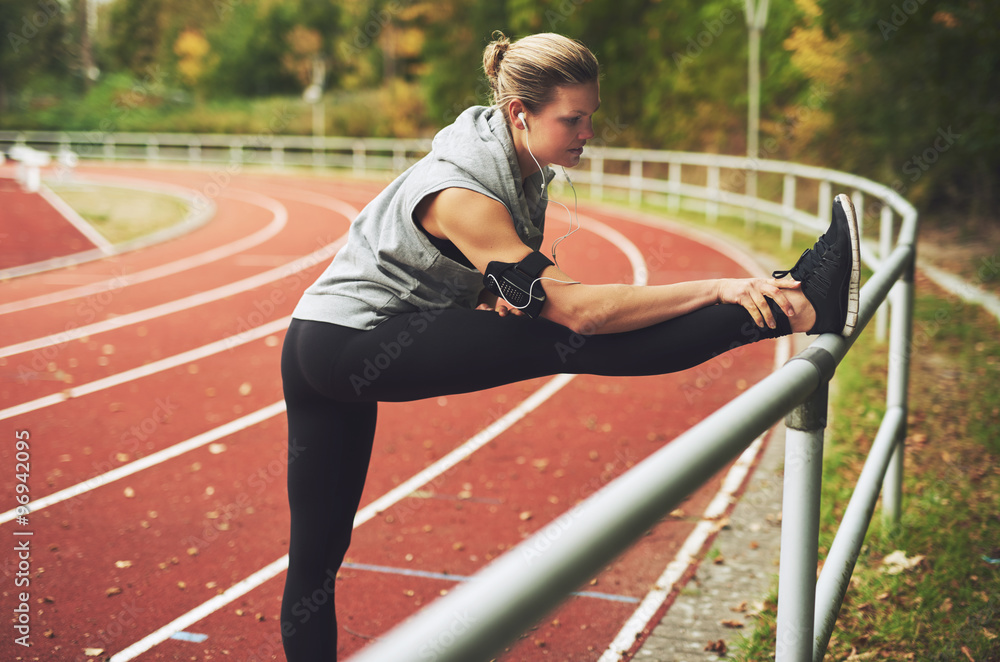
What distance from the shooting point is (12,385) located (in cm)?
739

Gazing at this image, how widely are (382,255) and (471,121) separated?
369mm

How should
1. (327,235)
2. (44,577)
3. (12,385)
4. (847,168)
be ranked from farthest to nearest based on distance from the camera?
(327,235), (847,168), (12,385), (44,577)

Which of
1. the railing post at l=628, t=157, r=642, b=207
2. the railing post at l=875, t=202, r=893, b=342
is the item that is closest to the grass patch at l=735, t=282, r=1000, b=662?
the railing post at l=875, t=202, r=893, b=342

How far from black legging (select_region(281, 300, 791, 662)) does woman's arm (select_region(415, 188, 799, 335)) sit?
0.03m

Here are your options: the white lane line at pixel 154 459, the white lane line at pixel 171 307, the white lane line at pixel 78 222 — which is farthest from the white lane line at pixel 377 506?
the white lane line at pixel 78 222

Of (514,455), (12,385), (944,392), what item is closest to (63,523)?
(514,455)

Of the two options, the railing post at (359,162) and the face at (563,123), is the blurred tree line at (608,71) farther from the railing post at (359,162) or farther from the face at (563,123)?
the railing post at (359,162)

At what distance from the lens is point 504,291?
1942 mm

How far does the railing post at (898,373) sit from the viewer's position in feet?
11.3

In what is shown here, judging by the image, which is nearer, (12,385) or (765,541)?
(765,541)

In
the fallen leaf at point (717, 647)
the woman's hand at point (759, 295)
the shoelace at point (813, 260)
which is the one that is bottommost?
the fallen leaf at point (717, 647)

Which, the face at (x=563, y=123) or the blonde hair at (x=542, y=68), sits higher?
the blonde hair at (x=542, y=68)

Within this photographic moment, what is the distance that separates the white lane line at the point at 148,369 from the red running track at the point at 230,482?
0.09ft

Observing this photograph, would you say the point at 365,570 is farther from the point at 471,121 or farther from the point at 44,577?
the point at 471,121
